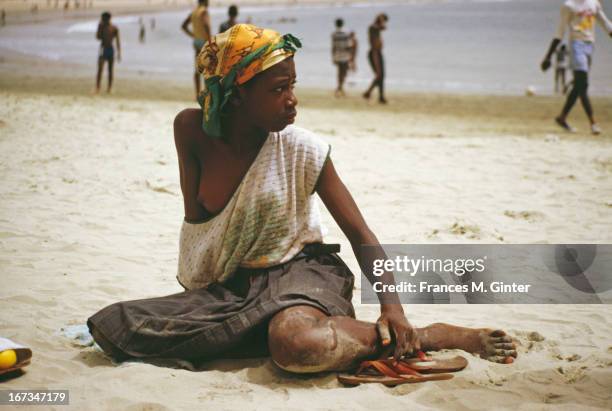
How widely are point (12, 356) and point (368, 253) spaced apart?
1.35 m

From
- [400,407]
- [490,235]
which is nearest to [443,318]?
[400,407]

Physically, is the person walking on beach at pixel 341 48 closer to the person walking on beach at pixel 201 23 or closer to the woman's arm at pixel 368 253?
the person walking on beach at pixel 201 23

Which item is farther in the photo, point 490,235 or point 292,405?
point 490,235

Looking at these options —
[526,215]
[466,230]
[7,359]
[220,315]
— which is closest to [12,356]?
[7,359]

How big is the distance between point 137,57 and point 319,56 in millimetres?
7121

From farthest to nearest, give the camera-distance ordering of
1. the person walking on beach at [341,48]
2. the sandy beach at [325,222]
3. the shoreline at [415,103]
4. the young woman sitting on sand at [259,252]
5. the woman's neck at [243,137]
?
the person walking on beach at [341,48], the shoreline at [415,103], the woman's neck at [243,137], the young woman sitting on sand at [259,252], the sandy beach at [325,222]

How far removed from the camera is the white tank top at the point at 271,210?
112 inches

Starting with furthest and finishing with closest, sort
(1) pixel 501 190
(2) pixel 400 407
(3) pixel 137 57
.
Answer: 1. (3) pixel 137 57
2. (1) pixel 501 190
3. (2) pixel 400 407

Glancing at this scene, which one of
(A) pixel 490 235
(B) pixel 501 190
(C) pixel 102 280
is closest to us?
(C) pixel 102 280

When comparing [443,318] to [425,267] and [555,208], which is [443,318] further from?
[555,208]

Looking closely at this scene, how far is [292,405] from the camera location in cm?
240

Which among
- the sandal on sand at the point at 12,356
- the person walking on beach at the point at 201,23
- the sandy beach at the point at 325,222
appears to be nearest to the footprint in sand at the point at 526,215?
the sandy beach at the point at 325,222

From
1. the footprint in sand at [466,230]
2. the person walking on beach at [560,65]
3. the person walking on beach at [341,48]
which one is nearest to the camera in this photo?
the footprint in sand at [466,230]

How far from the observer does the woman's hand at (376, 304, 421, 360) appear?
2652 millimetres
